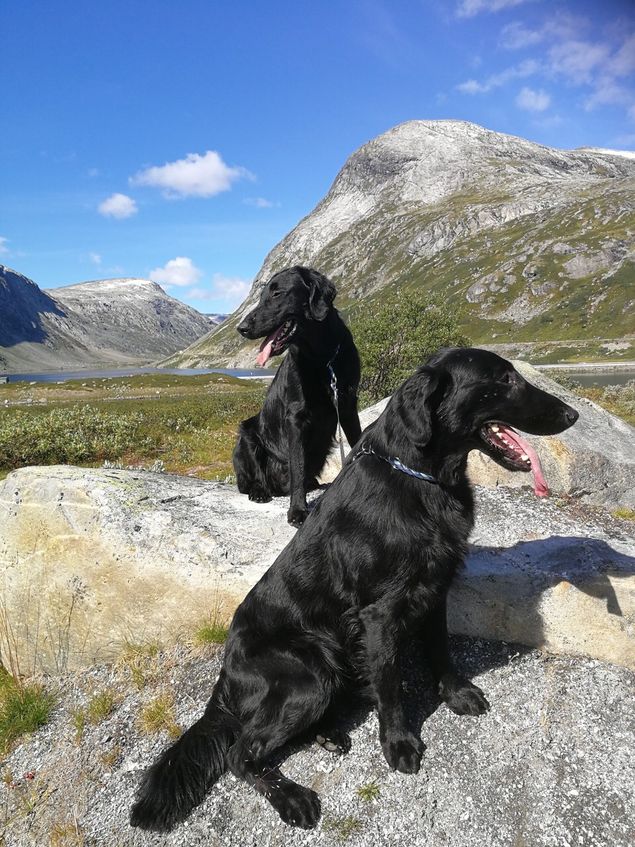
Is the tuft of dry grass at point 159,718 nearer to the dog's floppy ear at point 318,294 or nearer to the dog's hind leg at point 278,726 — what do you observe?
the dog's hind leg at point 278,726

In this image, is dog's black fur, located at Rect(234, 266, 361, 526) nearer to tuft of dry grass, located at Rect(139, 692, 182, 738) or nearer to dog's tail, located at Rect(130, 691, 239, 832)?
tuft of dry grass, located at Rect(139, 692, 182, 738)

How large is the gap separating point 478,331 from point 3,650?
139m

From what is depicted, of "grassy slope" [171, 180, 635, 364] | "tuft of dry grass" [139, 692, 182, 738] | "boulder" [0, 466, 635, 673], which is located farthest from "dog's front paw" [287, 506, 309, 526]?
"grassy slope" [171, 180, 635, 364]

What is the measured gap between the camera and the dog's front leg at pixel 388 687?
348 centimetres

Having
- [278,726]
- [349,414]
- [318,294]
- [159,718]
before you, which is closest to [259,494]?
[349,414]

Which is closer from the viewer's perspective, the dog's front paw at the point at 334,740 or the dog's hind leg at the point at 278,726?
the dog's hind leg at the point at 278,726

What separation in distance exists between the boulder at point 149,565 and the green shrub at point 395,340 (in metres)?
15.0

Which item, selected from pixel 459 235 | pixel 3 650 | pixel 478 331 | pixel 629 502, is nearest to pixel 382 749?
pixel 3 650

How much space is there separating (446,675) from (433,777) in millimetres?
731

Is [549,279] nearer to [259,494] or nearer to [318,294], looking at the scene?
[318,294]

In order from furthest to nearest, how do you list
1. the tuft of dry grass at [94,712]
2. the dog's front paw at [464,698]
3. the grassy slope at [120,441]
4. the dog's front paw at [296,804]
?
1. the grassy slope at [120,441]
2. the tuft of dry grass at [94,712]
3. the dog's front paw at [464,698]
4. the dog's front paw at [296,804]

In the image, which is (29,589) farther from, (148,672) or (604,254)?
(604,254)

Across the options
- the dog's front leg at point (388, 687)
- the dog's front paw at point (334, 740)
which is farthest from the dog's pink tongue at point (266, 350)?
the dog's front paw at point (334, 740)

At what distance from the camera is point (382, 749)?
3.67 meters
